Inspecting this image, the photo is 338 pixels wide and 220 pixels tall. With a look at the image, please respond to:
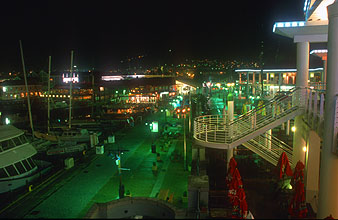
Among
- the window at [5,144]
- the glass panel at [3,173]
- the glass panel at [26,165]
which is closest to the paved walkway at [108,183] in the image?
the glass panel at [26,165]

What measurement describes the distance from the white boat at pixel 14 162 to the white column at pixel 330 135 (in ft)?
56.8

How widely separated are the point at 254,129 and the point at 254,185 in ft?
10.7

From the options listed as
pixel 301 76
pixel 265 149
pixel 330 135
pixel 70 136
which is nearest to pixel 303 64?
pixel 301 76

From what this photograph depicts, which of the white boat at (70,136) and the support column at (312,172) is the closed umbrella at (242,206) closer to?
the support column at (312,172)

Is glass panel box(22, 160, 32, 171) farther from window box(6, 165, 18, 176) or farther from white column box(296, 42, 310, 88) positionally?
white column box(296, 42, 310, 88)

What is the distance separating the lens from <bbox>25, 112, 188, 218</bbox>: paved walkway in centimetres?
1355

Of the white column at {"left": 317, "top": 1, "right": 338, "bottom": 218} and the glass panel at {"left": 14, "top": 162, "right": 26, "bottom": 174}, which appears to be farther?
the glass panel at {"left": 14, "top": 162, "right": 26, "bottom": 174}

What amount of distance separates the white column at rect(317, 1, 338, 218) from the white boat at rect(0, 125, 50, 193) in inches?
682

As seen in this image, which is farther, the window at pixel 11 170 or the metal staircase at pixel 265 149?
the window at pixel 11 170

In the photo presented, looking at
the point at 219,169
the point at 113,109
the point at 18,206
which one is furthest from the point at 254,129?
the point at 113,109

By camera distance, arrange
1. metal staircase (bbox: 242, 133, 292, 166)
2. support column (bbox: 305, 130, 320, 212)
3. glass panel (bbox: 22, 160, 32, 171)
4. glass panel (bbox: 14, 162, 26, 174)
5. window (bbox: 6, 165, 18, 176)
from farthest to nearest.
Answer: glass panel (bbox: 22, 160, 32, 171)
glass panel (bbox: 14, 162, 26, 174)
window (bbox: 6, 165, 18, 176)
metal staircase (bbox: 242, 133, 292, 166)
support column (bbox: 305, 130, 320, 212)

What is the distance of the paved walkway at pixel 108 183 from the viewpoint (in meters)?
13.6

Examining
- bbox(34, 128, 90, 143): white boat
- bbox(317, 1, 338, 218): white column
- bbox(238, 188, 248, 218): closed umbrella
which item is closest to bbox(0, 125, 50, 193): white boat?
bbox(34, 128, 90, 143): white boat

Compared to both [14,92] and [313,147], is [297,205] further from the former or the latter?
[14,92]
